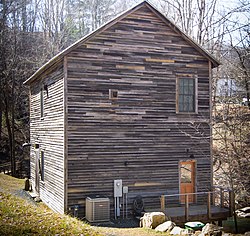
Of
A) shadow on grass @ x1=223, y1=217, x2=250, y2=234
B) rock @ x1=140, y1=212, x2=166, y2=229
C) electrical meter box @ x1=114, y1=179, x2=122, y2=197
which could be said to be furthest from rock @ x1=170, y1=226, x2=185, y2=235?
shadow on grass @ x1=223, y1=217, x2=250, y2=234

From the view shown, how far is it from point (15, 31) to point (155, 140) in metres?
20.7

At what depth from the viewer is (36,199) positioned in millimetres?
17750

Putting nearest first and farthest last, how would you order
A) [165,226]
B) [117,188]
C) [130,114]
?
[165,226]
[117,188]
[130,114]

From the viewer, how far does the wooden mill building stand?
14039mm

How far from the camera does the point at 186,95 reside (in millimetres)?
15828

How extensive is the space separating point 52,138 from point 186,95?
6.00 metres

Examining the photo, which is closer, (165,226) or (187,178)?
(165,226)

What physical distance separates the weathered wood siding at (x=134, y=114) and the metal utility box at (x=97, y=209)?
0.53 m

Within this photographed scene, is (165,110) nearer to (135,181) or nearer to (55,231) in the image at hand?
(135,181)

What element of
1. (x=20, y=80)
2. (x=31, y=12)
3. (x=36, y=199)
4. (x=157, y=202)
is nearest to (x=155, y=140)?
(x=157, y=202)

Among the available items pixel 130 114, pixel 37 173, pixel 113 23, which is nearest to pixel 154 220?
pixel 130 114

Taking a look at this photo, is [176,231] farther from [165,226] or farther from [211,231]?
[211,231]

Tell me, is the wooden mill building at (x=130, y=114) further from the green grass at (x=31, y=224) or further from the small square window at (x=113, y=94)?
the green grass at (x=31, y=224)

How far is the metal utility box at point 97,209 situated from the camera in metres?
13.4
